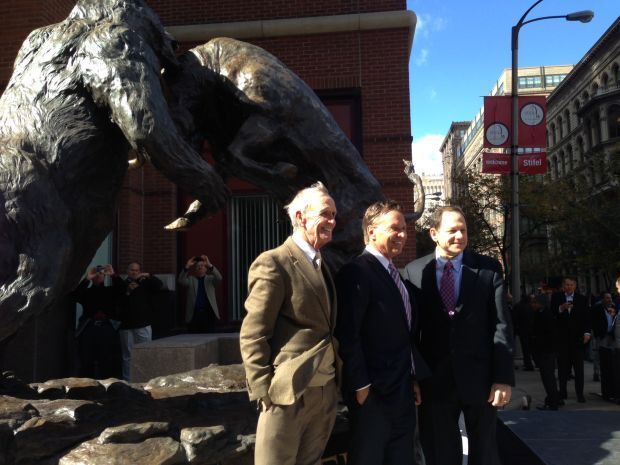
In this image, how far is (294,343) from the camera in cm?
250

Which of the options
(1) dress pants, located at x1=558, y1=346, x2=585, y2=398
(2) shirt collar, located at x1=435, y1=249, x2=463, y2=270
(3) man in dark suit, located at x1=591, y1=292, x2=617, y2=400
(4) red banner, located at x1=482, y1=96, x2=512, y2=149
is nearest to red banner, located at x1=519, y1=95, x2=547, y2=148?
(4) red banner, located at x1=482, y1=96, x2=512, y2=149

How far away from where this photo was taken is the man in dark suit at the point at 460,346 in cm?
310

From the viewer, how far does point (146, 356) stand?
5.80 m

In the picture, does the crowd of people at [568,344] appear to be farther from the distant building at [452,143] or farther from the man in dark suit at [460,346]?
the distant building at [452,143]

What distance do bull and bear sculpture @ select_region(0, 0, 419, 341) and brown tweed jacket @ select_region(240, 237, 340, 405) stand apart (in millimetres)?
990

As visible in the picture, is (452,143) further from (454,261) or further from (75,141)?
(75,141)

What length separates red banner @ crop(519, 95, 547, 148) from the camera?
13617 millimetres

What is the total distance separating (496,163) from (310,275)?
1258cm

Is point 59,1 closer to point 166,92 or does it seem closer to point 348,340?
point 166,92

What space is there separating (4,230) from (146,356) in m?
3.09

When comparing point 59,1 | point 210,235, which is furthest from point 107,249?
point 59,1

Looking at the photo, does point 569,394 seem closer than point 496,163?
Yes

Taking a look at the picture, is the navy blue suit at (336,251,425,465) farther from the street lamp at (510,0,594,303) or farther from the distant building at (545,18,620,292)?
the distant building at (545,18,620,292)

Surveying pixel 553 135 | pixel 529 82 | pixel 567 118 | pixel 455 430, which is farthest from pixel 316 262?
pixel 529 82
